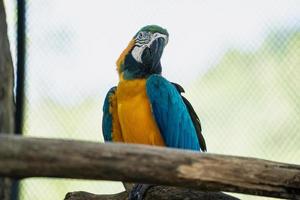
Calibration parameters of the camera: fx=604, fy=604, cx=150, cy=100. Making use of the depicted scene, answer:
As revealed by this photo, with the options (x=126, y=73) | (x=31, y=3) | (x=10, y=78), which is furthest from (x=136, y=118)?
(x=10, y=78)

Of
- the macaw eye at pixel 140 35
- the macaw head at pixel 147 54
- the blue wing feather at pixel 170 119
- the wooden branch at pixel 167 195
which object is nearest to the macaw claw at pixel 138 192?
the wooden branch at pixel 167 195

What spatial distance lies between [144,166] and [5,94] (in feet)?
1.22

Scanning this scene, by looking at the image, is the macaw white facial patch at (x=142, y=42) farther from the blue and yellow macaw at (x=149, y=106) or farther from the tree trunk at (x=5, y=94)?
the tree trunk at (x=5, y=94)

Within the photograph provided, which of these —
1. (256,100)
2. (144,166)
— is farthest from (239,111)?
(144,166)

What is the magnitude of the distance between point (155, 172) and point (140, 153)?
51 millimetres

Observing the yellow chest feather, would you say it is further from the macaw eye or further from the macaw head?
the macaw eye

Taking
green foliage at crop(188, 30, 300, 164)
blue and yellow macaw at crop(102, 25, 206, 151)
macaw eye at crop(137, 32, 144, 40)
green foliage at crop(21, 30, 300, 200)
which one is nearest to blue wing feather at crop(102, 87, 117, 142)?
blue and yellow macaw at crop(102, 25, 206, 151)

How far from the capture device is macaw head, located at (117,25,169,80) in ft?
7.98

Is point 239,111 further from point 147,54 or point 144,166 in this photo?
point 144,166

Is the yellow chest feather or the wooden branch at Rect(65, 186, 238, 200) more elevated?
the yellow chest feather

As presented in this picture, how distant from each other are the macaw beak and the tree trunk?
3.53 ft

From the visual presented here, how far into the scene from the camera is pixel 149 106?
92.2 inches

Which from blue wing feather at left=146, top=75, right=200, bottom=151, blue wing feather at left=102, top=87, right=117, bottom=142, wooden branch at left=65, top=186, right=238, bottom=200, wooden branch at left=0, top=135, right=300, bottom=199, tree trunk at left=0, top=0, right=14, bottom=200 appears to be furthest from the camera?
blue wing feather at left=102, top=87, right=117, bottom=142

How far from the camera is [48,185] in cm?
243
